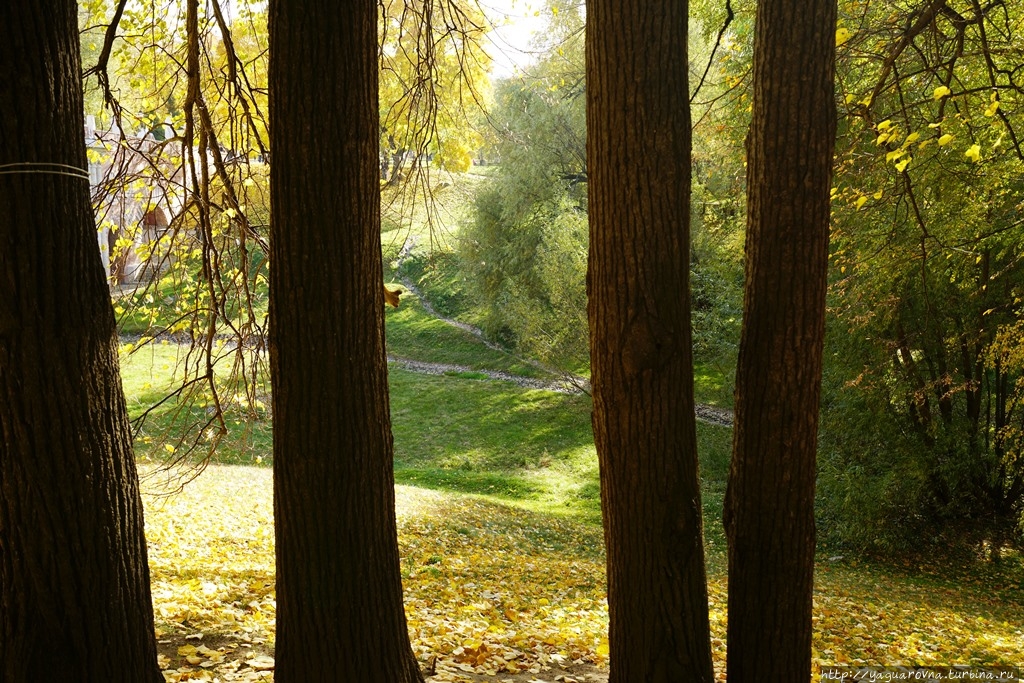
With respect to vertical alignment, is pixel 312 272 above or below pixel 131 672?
above

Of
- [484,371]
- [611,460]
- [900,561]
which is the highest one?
[611,460]

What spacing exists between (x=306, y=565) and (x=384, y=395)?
0.76 meters

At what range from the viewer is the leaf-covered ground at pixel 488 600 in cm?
502

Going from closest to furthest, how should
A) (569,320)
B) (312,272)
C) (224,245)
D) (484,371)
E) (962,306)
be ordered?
(312,272), (224,245), (962,306), (569,320), (484,371)

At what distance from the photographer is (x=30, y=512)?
3.34 m

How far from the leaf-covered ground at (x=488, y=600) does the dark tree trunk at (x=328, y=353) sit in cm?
97

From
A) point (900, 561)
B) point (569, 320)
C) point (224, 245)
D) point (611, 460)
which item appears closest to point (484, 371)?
point (569, 320)

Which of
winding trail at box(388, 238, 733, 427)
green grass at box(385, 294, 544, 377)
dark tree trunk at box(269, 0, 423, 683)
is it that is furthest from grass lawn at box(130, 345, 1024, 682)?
green grass at box(385, 294, 544, 377)

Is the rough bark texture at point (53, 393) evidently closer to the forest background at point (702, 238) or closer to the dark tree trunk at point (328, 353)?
the dark tree trunk at point (328, 353)

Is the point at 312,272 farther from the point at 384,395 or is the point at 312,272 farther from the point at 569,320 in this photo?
the point at 569,320

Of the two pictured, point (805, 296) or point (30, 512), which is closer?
point (30, 512)

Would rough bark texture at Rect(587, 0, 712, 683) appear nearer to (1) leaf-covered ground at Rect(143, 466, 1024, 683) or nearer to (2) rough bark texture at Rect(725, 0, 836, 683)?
(2) rough bark texture at Rect(725, 0, 836, 683)

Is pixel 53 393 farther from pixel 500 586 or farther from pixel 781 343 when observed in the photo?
pixel 500 586

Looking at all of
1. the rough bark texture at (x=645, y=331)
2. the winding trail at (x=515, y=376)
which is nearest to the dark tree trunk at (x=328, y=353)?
the rough bark texture at (x=645, y=331)
